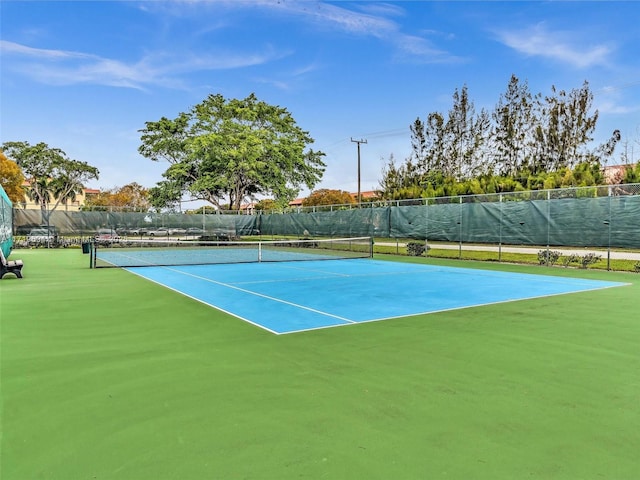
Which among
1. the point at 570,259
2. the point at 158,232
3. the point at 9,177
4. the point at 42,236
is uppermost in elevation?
the point at 9,177

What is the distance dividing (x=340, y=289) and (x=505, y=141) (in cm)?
2634

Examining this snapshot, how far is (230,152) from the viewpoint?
107ft

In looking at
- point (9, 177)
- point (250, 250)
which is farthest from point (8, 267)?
point (9, 177)

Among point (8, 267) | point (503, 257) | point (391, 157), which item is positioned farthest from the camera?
point (391, 157)

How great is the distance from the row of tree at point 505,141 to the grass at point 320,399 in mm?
19795

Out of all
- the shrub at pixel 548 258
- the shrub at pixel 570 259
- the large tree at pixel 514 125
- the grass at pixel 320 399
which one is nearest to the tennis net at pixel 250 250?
the shrub at pixel 548 258

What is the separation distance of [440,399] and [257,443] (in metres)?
1.44

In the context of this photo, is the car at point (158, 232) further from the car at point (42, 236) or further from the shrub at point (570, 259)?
the shrub at point (570, 259)

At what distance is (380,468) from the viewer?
240 centimetres

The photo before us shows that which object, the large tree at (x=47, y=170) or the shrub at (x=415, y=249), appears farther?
the large tree at (x=47, y=170)

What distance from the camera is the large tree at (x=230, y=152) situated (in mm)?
33594

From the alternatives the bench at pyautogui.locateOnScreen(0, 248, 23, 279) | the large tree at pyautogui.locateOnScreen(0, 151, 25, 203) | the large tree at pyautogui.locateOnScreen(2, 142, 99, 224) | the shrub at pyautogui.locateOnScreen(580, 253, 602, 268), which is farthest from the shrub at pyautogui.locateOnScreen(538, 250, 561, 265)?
the large tree at pyautogui.locateOnScreen(2, 142, 99, 224)

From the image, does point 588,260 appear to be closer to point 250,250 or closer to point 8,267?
A: point 250,250

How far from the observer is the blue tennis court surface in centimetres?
672
